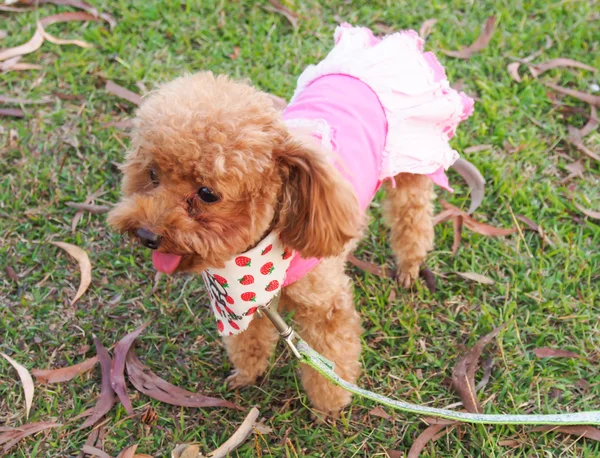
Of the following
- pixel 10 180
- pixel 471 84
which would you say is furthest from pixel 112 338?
pixel 471 84

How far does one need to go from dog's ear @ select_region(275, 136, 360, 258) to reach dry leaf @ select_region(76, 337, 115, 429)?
3.91 feet

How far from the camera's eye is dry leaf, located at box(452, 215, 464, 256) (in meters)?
3.10

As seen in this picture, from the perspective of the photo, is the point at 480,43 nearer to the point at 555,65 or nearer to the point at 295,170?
the point at 555,65

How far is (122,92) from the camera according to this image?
368 centimetres

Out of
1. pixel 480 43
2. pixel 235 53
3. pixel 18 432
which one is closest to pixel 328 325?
pixel 18 432

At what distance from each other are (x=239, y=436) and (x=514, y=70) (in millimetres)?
2883

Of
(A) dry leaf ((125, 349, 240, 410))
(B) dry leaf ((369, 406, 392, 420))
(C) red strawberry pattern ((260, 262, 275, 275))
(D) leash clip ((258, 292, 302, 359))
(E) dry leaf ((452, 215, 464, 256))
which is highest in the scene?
(C) red strawberry pattern ((260, 262, 275, 275))

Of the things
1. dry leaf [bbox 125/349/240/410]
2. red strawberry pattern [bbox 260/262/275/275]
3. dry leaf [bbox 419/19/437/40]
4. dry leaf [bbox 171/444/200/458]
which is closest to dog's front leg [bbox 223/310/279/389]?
dry leaf [bbox 125/349/240/410]

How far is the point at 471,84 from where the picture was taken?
12.6 ft

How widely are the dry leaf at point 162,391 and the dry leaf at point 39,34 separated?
240 cm

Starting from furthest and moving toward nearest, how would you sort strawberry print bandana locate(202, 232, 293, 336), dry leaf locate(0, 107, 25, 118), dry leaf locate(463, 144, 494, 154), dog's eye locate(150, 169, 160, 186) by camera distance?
1. dry leaf locate(0, 107, 25, 118)
2. dry leaf locate(463, 144, 494, 154)
3. strawberry print bandana locate(202, 232, 293, 336)
4. dog's eye locate(150, 169, 160, 186)

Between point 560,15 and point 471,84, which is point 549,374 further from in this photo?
point 560,15

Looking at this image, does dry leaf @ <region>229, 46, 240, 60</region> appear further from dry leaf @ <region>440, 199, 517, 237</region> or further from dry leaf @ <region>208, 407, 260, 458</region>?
dry leaf @ <region>208, 407, 260, 458</region>

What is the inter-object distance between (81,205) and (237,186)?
1.70 metres
